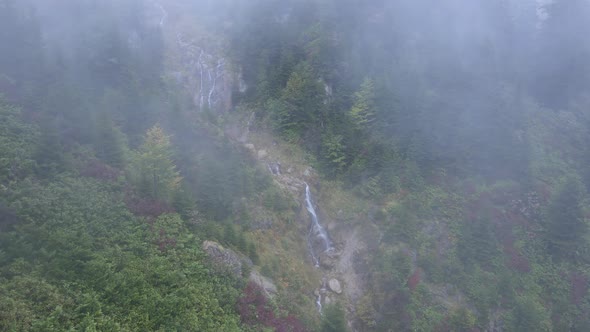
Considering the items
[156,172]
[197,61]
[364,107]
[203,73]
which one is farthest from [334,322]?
[197,61]

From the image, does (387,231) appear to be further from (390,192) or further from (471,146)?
(471,146)

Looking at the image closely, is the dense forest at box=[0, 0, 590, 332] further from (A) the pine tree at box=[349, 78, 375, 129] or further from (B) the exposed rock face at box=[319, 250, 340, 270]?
(A) the pine tree at box=[349, 78, 375, 129]

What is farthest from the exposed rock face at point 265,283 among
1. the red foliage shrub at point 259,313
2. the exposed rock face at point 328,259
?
the exposed rock face at point 328,259

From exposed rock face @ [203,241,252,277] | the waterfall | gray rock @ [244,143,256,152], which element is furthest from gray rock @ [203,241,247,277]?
gray rock @ [244,143,256,152]

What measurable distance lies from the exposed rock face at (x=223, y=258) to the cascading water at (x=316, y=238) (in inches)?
352

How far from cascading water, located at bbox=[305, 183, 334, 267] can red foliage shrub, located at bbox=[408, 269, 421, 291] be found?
21.9 ft

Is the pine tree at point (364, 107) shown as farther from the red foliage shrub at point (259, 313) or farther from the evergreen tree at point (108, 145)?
the evergreen tree at point (108, 145)

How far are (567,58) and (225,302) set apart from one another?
51027 mm

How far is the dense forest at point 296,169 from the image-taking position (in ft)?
62.3

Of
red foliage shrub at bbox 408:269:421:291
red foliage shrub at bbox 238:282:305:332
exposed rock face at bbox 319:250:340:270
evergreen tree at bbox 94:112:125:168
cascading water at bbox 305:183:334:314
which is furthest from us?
cascading water at bbox 305:183:334:314

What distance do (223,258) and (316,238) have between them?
11.1m

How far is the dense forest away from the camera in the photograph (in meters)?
19.0

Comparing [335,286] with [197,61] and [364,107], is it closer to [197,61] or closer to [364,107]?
[364,107]

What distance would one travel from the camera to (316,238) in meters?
31.4
